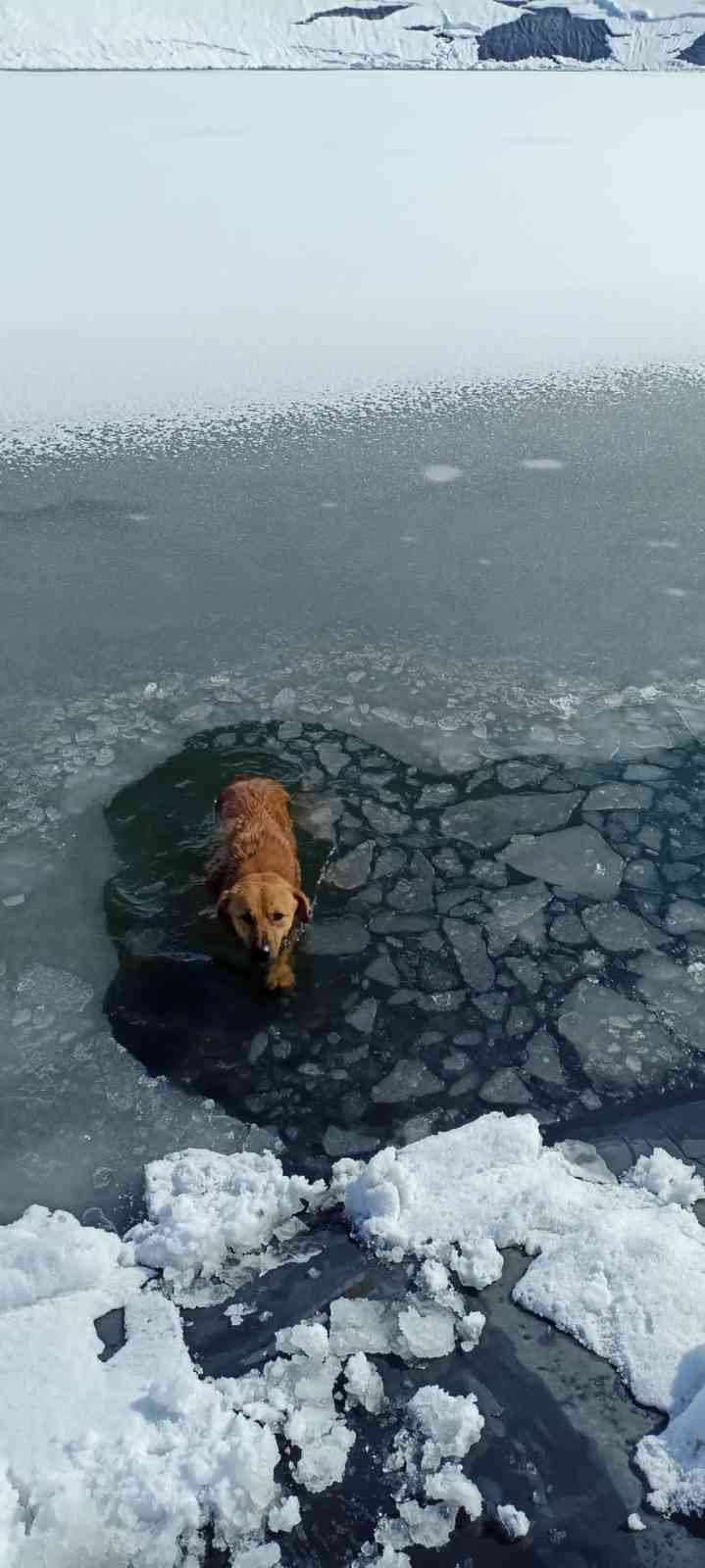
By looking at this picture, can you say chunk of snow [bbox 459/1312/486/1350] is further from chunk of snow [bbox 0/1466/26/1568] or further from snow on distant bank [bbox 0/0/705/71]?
snow on distant bank [bbox 0/0/705/71]

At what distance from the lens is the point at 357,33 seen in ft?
225

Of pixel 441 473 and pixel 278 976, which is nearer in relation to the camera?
pixel 278 976

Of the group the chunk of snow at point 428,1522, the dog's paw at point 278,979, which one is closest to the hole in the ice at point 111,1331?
the chunk of snow at point 428,1522

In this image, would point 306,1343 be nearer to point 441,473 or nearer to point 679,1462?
point 679,1462

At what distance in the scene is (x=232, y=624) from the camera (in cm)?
677

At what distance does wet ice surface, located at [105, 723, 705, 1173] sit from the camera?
4.00 meters

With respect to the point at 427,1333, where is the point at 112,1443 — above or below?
above

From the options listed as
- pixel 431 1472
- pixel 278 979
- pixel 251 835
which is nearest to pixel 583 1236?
pixel 431 1472

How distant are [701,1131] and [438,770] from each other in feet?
7.45

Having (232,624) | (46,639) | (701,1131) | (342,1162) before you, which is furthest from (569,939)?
(46,639)

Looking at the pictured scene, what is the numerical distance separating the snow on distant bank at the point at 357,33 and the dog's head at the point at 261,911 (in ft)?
206

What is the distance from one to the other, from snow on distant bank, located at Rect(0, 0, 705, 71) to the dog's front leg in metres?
63.0

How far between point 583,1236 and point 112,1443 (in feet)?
4.72

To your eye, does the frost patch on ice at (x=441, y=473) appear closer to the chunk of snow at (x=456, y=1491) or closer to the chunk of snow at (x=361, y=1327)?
the chunk of snow at (x=361, y=1327)
